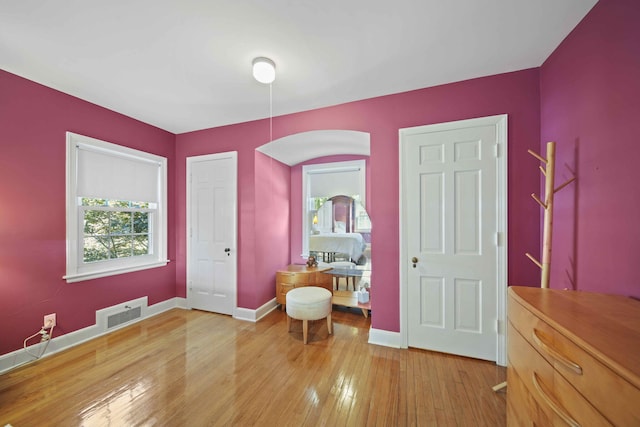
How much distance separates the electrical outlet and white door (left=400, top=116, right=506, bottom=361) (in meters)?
3.47

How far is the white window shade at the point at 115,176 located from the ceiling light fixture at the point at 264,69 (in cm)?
216

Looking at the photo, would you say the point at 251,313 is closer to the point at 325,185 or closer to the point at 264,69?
the point at 325,185

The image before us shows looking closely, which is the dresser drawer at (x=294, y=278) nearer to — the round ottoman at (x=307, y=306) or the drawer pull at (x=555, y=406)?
the round ottoman at (x=307, y=306)

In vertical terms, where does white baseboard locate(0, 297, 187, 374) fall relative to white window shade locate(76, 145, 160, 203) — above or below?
below

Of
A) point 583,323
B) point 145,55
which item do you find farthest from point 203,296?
point 583,323

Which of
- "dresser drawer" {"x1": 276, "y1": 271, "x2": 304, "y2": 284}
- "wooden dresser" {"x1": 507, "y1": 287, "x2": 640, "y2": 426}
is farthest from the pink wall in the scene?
"wooden dresser" {"x1": 507, "y1": 287, "x2": 640, "y2": 426}

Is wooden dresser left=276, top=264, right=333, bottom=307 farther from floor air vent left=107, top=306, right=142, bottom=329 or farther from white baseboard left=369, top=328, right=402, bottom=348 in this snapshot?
floor air vent left=107, top=306, right=142, bottom=329

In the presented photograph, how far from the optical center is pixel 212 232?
3.27 metres

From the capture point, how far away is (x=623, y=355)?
63cm

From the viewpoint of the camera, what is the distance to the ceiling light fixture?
1883 millimetres

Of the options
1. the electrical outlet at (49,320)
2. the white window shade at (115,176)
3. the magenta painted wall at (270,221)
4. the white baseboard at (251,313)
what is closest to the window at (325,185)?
the magenta painted wall at (270,221)

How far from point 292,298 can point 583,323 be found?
2192 millimetres

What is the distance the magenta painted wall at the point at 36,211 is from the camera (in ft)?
6.51

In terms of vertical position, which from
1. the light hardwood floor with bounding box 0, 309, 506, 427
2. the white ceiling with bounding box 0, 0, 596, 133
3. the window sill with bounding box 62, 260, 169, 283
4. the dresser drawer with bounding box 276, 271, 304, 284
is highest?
the white ceiling with bounding box 0, 0, 596, 133
